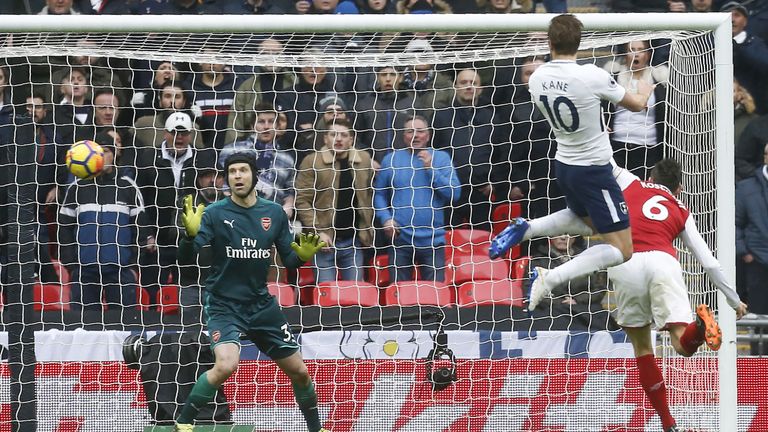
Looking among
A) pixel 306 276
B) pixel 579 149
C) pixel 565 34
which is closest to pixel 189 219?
pixel 306 276

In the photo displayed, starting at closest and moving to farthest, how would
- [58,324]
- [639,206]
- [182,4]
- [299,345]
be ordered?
[639,206] → [299,345] → [58,324] → [182,4]

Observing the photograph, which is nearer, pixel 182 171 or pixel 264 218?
pixel 264 218

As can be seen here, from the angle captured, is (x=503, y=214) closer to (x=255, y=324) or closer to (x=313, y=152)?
(x=313, y=152)

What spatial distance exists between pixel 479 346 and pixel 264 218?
193 centimetres

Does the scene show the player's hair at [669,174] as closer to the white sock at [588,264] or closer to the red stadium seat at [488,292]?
the white sock at [588,264]

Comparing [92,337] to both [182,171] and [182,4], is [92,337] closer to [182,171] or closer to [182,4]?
[182,171]

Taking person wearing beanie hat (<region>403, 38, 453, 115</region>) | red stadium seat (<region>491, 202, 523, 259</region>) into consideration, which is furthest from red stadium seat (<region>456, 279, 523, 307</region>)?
person wearing beanie hat (<region>403, 38, 453, 115</region>)

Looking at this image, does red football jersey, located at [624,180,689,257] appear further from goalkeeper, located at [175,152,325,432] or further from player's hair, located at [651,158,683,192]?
goalkeeper, located at [175,152,325,432]

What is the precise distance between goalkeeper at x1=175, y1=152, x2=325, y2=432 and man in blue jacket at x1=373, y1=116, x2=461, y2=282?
59.1 inches

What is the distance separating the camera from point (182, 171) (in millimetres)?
9758

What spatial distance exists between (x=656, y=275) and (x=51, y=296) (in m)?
4.77

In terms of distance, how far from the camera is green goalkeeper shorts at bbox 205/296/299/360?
816 cm

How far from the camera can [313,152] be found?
32.1 feet

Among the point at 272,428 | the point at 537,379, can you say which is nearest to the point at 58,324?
the point at 272,428
